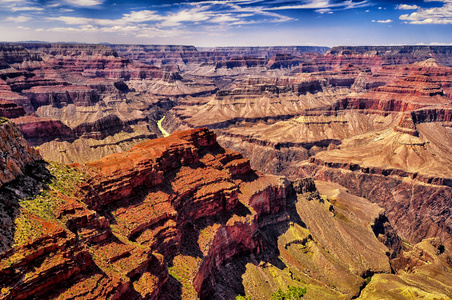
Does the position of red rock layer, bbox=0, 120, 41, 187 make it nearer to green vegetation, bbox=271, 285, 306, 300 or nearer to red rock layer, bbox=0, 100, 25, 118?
green vegetation, bbox=271, 285, 306, 300

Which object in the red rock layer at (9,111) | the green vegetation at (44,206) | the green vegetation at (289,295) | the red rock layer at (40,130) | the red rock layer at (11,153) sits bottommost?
the green vegetation at (289,295)

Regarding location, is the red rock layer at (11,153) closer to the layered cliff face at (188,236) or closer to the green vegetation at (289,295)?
the layered cliff face at (188,236)

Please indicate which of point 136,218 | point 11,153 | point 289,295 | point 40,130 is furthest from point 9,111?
point 289,295

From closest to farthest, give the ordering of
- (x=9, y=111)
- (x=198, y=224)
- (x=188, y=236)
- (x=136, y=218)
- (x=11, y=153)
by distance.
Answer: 1. (x=11, y=153)
2. (x=136, y=218)
3. (x=188, y=236)
4. (x=198, y=224)
5. (x=9, y=111)

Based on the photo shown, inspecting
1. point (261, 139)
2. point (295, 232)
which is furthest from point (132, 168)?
point (261, 139)

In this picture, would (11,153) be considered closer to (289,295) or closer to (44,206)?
(44,206)

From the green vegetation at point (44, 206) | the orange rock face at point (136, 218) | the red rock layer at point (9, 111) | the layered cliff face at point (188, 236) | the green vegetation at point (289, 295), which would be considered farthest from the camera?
the red rock layer at point (9, 111)

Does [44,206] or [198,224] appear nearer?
[44,206]

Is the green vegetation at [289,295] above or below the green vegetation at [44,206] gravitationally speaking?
below

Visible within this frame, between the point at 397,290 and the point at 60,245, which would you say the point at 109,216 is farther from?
the point at 397,290

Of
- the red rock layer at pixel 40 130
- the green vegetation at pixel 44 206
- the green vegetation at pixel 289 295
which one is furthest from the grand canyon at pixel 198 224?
the green vegetation at pixel 289 295

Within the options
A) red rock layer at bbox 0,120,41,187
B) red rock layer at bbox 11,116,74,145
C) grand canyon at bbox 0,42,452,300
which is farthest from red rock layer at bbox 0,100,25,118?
red rock layer at bbox 0,120,41,187
